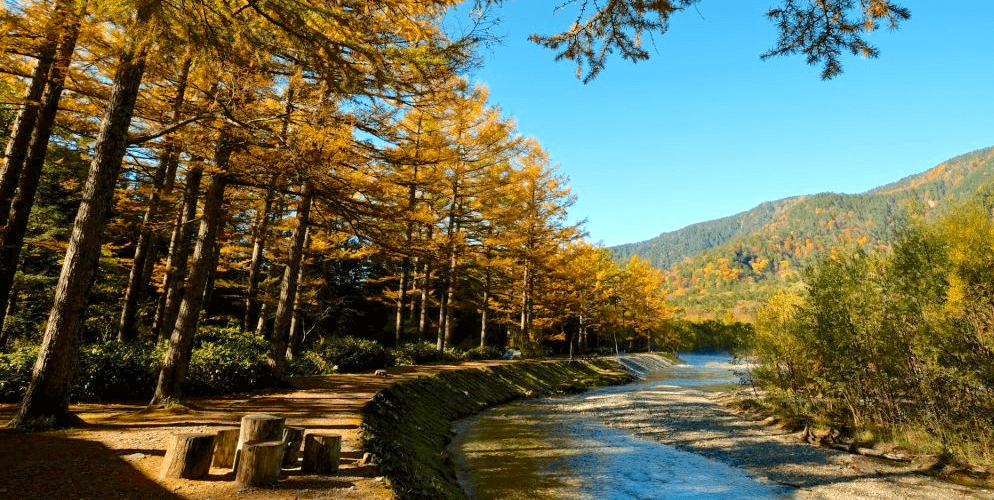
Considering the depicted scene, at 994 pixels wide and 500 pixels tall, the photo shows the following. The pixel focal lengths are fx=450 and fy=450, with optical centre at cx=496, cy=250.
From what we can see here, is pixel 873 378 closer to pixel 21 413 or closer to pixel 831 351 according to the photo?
pixel 831 351

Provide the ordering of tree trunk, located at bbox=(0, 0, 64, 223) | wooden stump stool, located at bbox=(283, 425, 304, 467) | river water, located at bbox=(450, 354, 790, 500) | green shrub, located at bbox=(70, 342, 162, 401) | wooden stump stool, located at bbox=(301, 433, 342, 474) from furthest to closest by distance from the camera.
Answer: tree trunk, located at bbox=(0, 0, 64, 223) → green shrub, located at bbox=(70, 342, 162, 401) → river water, located at bbox=(450, 354, 790, 500) → wooden stump stool, located at bbox=(283, 425, 304, 467) → wooden stump stool, located at bbox=(301, 433, 342, 474)

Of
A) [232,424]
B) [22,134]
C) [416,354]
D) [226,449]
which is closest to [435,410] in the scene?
[232,424]

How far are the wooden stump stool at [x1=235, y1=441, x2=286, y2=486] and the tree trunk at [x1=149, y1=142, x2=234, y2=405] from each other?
4.24 meters

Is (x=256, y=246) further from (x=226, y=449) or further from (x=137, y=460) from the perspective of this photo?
(x=226, y=449)

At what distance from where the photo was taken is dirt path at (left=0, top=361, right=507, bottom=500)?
410 cm

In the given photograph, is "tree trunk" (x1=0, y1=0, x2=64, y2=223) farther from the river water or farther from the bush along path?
the river water

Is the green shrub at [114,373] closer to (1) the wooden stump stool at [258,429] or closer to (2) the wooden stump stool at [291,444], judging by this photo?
(1) the wooden stump stool at [258,429]

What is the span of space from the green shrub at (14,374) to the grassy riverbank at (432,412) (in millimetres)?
5369

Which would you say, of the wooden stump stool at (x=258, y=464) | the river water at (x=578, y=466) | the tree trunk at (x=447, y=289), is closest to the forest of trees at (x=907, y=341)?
the river water at (x=578, y=466)

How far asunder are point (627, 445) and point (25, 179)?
1312 centimetres

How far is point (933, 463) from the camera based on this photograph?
852cm

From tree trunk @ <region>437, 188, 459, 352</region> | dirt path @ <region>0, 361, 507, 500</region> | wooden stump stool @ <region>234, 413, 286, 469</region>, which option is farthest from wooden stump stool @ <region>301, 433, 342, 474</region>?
tree trunk @ <region>437, 188, 459, 352</region>

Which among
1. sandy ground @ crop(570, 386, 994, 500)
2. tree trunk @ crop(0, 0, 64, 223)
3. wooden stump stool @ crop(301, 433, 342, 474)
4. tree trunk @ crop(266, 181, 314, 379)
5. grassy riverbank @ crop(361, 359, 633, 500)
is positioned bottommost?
sandy ground @ crop(570, 386, 994, 500)

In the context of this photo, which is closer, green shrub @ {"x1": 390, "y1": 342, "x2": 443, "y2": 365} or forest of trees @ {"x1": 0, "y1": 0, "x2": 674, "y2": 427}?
forest of trees @ {"x1": 0, "y1": 0, "x2": 674, "y2": 427}
